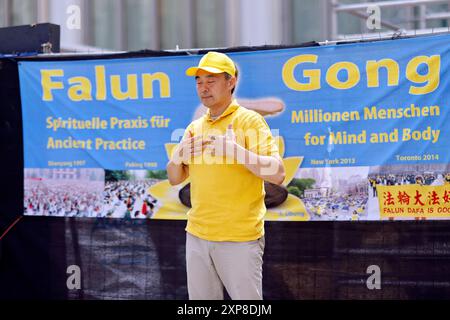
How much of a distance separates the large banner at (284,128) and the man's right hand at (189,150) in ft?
5.83

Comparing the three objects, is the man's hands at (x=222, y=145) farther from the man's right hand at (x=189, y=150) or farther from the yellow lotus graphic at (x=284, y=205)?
the yellow lotus graphic at (x=284, y=205)

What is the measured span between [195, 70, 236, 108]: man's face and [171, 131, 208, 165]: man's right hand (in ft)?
0.84

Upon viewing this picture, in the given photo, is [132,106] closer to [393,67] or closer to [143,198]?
[143,198]

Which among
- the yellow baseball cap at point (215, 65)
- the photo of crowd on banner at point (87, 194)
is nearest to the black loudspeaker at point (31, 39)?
the photo of crowd on banner at point (87, 194)

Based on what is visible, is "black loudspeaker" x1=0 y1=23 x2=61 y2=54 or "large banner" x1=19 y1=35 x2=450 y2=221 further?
"black loudspeaker" x1=0 y1=23 x2=61 y2=54

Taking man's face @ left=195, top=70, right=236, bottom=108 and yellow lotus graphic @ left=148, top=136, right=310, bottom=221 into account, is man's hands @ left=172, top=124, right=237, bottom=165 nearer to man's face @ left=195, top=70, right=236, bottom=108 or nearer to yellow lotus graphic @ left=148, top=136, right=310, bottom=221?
man's face @ left=195, top=70, right=236, bottom=108

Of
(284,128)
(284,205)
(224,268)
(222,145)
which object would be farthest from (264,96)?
(224,268)

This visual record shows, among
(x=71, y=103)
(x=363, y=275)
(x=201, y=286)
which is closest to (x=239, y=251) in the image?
(x=201, y=286)

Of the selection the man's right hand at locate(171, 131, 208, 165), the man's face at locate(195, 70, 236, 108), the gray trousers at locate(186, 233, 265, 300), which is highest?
the man's face at locate(195, 70, 236, 108)

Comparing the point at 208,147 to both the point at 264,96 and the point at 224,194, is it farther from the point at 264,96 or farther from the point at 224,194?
the point at 264,96

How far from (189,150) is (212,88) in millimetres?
407

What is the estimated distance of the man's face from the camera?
4629mm

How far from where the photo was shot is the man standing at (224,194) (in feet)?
14.9

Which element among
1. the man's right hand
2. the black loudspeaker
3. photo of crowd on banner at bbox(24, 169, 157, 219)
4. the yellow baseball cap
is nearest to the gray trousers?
the man's right hand
